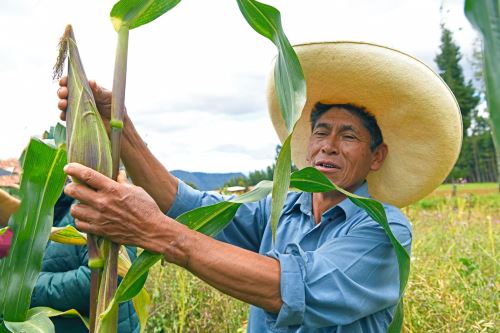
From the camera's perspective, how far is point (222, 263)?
3.82 ft

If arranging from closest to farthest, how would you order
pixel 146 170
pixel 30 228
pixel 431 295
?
pixel 30 228
pixel 146 170
pixel 431 295

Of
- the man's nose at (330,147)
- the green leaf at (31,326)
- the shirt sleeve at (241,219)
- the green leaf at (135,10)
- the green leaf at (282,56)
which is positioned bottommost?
the green leaf at (31,326)

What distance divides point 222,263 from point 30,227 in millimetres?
370

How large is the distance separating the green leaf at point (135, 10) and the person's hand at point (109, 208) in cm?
26

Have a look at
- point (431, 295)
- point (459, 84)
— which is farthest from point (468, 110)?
point (431, 295)

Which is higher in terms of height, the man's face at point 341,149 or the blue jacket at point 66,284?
the man's face at point 341,149

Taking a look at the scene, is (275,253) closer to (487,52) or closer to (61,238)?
(61,238)

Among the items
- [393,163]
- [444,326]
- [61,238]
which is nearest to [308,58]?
[393,163]

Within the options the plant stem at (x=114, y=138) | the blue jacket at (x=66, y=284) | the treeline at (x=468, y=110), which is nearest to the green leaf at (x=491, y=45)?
the plant stem at (x=114, y=138)

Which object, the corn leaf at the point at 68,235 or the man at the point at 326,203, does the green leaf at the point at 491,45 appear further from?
the corn leaf at the point at 68,235

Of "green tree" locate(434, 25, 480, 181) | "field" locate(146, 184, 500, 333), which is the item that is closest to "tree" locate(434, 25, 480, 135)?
"green tree" locate(434, 25, 480, 181)

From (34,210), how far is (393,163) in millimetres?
1119

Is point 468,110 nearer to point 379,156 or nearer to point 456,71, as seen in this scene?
point 456,71

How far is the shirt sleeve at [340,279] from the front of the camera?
1232mm
